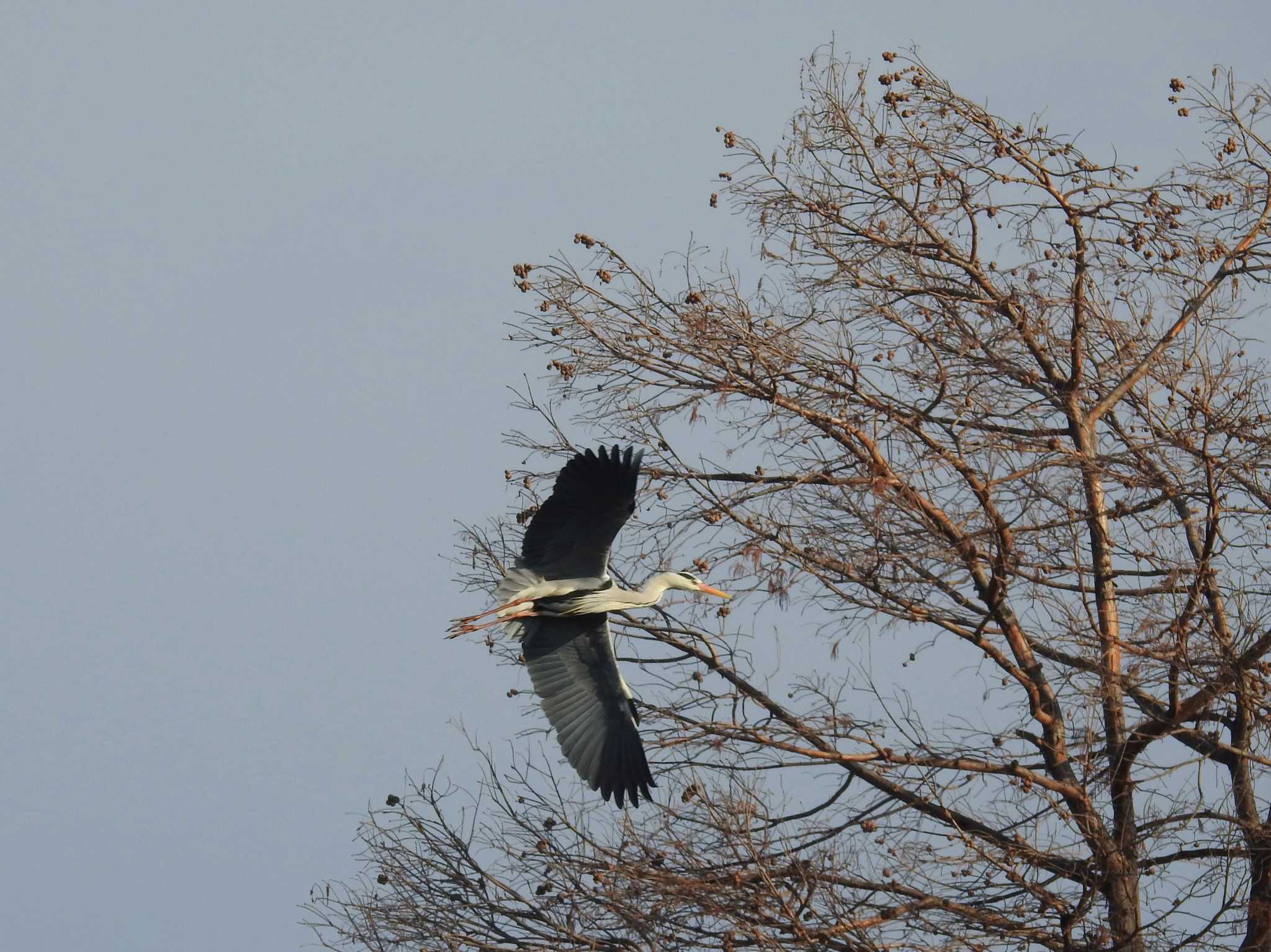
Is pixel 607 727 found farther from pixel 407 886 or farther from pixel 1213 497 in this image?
pixel 1213 497

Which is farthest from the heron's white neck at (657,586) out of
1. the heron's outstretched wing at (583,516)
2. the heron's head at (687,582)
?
the heron's outstretched wing at (583,516)

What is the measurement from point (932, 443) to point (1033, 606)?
990 mm

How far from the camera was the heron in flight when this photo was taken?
9727 mm

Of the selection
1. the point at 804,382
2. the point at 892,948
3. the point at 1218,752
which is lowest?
the point at 892,948

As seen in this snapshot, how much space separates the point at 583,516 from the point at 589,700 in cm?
116

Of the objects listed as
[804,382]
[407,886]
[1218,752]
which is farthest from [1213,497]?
[407,886]

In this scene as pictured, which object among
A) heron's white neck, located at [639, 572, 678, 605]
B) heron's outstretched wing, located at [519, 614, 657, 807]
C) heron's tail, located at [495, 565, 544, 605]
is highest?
heron's tail, located at [495, 565, 544, 605]

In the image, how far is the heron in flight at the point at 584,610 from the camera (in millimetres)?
9727

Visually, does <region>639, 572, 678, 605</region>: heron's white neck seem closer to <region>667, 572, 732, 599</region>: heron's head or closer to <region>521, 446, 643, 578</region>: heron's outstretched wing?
<region>667, 572, 732, 599</region>: heron's head

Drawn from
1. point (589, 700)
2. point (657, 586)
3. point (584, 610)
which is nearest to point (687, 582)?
point (657, 586)

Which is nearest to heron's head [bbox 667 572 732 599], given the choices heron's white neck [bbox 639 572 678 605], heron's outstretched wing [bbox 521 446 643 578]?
heron's white neck [bbox 639 572 678 605]

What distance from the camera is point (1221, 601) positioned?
30.8ft

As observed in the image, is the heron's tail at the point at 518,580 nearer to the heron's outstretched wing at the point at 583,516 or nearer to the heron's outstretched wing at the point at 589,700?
the heron's outstretched wing at the point at 583,516

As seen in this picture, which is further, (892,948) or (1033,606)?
(1033,606)
